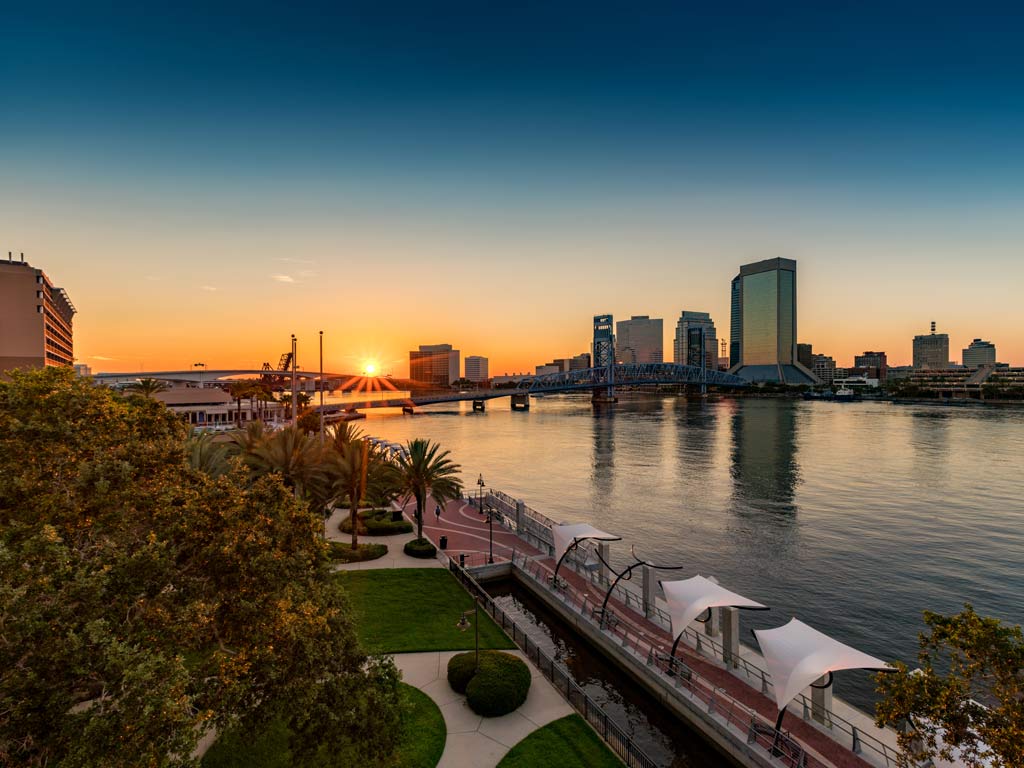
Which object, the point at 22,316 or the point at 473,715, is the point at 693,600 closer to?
the point at 473,715

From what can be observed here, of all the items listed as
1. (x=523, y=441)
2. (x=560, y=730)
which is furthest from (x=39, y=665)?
(x=523, y=441)

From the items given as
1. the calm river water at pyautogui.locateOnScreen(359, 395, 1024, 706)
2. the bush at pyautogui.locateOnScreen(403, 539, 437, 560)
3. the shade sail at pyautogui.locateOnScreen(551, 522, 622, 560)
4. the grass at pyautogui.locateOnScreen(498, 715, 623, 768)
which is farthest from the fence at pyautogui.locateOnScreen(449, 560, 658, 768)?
the calm river water at pyautogui.locateOnScreen(359, 395, 1024, 706)

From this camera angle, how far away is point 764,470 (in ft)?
258

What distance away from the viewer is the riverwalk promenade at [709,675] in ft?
58.8

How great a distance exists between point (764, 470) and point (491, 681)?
6980 centimetres

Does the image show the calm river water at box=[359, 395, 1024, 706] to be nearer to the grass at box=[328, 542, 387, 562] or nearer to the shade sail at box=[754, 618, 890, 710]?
the shade sail at box=[754, 618, 890, 710]

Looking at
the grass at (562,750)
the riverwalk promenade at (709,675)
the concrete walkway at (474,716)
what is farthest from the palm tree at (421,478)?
the grass at (562,750)

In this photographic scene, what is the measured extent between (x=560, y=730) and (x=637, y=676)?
6.49 metres

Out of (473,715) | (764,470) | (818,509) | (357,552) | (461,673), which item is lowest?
(818,509)

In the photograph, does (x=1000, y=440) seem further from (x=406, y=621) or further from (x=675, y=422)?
(x=406, y=621)

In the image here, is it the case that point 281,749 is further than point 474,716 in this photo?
No

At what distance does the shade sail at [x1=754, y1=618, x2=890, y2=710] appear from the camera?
1748 centimetres

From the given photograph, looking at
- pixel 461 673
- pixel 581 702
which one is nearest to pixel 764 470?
pixel 581 702

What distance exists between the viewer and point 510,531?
4438 centimetres
